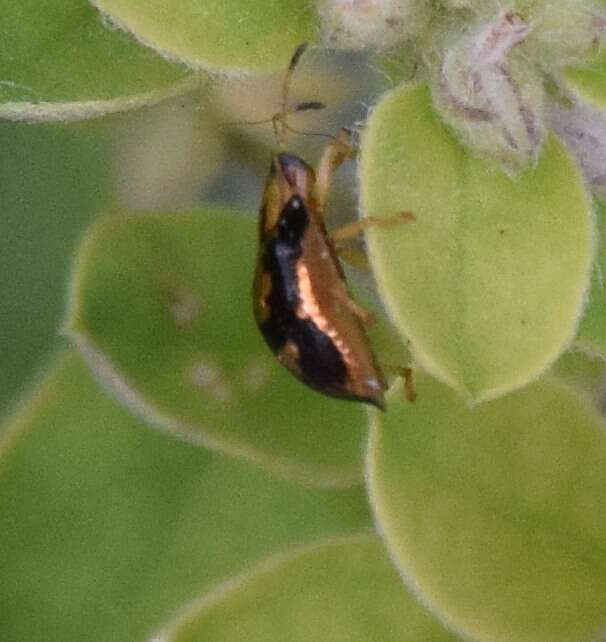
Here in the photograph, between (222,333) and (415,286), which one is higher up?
(415,286)

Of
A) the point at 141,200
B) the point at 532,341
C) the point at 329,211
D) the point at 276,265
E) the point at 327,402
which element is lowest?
the point at 141,200

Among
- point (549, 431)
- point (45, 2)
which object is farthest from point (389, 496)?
point (45, 2)

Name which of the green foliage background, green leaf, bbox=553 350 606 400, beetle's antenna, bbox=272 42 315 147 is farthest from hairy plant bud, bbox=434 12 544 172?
green leaf, bbox=553 350 606 400

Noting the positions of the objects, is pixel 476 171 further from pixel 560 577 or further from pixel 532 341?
pixel 560 577

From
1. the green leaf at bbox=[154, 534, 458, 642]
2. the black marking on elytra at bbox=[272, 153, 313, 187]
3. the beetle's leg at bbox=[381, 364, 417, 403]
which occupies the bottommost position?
the green leaf at bbox=[154, 534, 458, 642]

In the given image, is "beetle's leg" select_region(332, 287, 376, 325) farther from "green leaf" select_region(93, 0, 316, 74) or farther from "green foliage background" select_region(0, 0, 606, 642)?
"green leaf" select_region(93, 0, 316, 74)

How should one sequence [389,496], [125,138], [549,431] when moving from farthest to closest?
1. [125,138]
2. [549,431]
3. [389,496]

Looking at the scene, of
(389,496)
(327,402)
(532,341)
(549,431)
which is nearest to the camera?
(532,341)
